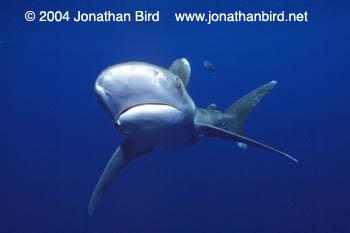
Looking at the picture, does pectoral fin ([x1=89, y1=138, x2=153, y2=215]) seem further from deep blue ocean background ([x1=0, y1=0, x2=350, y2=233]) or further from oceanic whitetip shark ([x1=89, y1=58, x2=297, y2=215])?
deep blue ocean background ([x1=0, y1=0, x2=350, y2=233])

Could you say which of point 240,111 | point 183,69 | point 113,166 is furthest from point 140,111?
point 240,111

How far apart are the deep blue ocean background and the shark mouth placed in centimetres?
995

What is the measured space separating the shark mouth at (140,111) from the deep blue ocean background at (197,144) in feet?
32.6

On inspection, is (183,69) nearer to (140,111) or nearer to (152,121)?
(152,121)

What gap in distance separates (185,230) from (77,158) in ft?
35.0

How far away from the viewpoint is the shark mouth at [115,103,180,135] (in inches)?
86.4

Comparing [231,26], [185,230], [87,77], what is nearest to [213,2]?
[231,26]

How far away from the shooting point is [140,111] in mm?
2219

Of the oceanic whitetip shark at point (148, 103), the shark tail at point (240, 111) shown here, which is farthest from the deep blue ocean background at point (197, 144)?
the oceanic whitetip shark at point (148, 103)

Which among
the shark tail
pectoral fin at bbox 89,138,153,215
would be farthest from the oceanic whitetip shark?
the shark tail

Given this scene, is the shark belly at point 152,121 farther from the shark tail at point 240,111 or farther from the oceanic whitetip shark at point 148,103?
the shark tail at point 240,111

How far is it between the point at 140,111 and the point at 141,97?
6.4 inches

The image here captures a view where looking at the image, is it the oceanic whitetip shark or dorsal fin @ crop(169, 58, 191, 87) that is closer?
the oceanic whitetip shark

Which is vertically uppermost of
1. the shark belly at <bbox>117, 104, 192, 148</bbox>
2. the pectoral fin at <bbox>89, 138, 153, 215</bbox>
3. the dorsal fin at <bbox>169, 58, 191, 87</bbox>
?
the dorsal fin at <bbox>169, 58, 191, 87</bbox>
